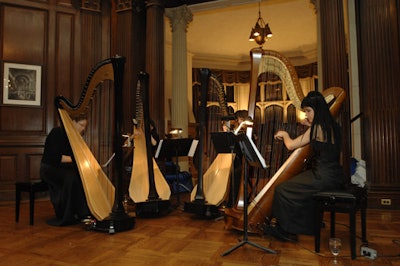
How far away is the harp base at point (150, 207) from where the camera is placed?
3.66m

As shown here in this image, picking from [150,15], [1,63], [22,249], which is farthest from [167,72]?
[22,249]

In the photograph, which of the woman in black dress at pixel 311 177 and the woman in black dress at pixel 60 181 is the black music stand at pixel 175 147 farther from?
the woman in black dress at pixel 311 177

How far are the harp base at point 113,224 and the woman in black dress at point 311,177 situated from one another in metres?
1.40

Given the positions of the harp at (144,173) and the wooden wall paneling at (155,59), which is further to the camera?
the wooden wall paneling at (155,59)

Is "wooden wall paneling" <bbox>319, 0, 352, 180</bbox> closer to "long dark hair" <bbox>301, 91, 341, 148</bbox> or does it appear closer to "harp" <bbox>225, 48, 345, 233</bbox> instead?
"harp" <bbox>225, 48, 345, 233</bbox>

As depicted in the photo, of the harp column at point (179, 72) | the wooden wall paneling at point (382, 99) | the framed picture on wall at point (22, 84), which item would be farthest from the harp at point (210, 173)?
the harp column at point (179, 72)

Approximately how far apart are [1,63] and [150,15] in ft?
8.85

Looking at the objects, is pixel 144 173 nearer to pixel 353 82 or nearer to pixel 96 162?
pixel 96 162

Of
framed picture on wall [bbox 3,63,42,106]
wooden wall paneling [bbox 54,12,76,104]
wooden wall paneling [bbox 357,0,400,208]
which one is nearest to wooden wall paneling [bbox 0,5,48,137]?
framed picture on wall [bbox 3,63,42,106]

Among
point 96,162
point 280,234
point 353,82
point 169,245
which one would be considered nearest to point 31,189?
point 96,162

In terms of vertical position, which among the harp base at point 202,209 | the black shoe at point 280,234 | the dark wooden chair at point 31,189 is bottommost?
the black shoe at point 280,234

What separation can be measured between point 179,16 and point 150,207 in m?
5.26

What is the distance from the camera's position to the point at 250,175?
128 inches

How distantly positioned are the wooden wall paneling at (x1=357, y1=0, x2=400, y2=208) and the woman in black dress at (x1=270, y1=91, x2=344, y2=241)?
1.85 m
